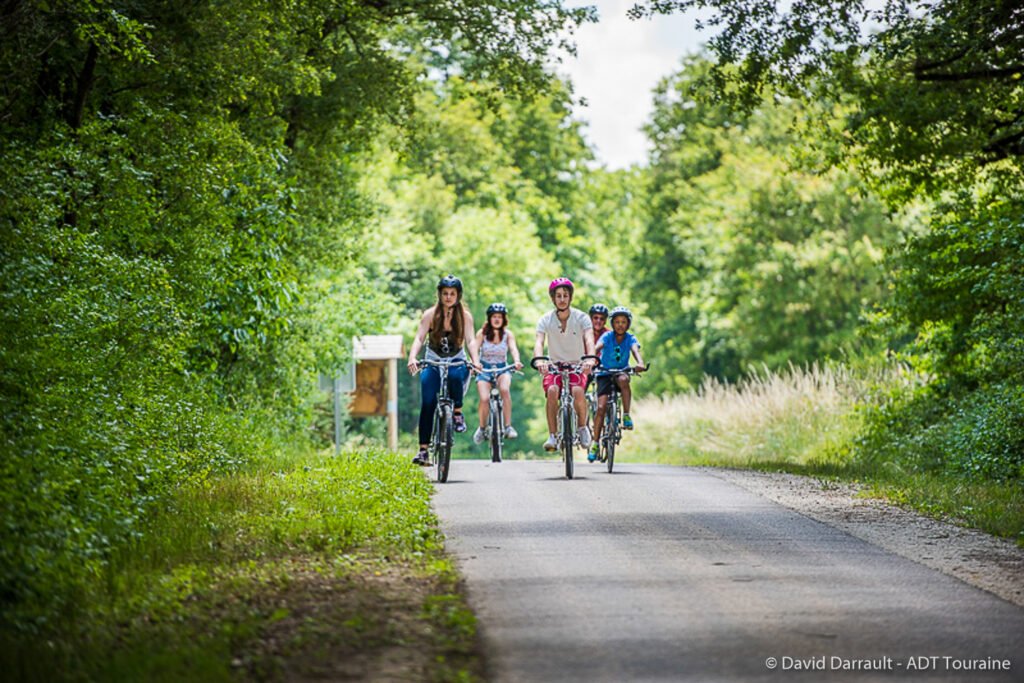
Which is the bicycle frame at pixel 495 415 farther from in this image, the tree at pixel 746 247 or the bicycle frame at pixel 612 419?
the tree at pixel 746 247

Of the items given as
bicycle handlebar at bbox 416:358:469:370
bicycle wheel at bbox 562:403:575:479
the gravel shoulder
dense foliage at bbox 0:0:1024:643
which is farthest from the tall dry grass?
bicycle handlebar at bbox 416:358:469:370

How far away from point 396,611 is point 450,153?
195ft

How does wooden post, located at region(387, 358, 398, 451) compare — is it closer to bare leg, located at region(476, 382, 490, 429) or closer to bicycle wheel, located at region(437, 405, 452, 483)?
bare leg, located at region(476, 382, 490, 429)

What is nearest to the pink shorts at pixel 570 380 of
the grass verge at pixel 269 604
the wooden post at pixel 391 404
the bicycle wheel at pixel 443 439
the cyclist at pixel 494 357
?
the cyclist at pixel 494 357

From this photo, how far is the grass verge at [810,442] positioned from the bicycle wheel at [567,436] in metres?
3.35

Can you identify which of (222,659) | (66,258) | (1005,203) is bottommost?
(222,659)

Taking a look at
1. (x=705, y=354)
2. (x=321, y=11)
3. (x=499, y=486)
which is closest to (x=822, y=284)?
(x=705, y=354)

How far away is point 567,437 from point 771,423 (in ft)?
41.2

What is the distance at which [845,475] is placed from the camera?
61.3 feet

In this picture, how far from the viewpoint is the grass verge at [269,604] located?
693 cm

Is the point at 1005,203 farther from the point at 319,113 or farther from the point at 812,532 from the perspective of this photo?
the point at 319,113

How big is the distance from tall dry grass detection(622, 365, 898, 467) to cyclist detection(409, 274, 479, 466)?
783 centimetres

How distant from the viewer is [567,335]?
1786cm


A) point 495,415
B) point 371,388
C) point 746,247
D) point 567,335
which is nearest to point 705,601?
point 495,415
